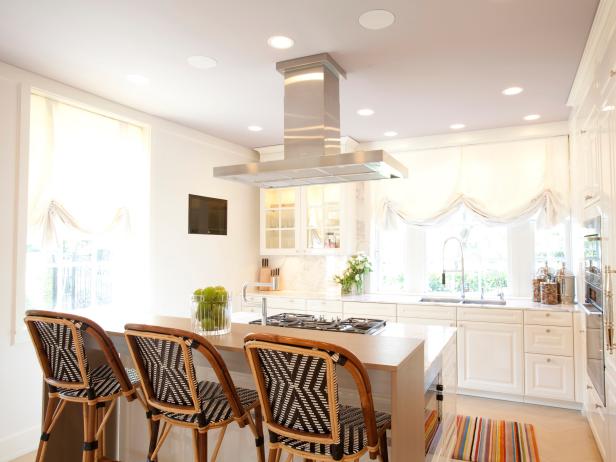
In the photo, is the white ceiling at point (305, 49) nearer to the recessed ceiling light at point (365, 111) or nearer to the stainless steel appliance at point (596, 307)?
the recessed ceiling light at point (365, 111)

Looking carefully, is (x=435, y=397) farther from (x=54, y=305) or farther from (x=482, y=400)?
(x=54, y=305)

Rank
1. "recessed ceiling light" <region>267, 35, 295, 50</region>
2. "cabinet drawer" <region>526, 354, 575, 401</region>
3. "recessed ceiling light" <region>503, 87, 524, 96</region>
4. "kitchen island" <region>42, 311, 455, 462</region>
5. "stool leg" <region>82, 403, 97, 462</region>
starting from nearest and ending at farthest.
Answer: "kitchen island" <region>42, 311, 455, 462</region>, "stool leg" <region>82, 403, 97, 462</region>, "recessed ceiling light" <region>267, 35, 295, 50</region>, "recessed ceiling light" <region>503, 87, 524, 96</region>, "cabinet drawer" <region>526, 354, 575, 401</region>

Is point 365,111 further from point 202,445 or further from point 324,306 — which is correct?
point 202,445

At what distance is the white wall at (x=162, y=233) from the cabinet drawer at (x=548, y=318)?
3123mm

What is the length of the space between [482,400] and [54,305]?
3834 mm

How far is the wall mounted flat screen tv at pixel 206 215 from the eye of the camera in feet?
14.8

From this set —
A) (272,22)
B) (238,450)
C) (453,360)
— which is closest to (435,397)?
(453,360)

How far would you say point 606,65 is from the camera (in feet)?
7.57

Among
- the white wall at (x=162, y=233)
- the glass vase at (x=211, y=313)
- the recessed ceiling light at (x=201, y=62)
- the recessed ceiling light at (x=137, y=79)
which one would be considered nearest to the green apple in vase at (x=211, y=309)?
the glass vase at (x=211, y=313)

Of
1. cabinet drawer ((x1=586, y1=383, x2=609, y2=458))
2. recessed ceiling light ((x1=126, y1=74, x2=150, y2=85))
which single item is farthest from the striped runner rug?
recessed ceiling light ((x1=126, y1=74, x2=150, y2=85))

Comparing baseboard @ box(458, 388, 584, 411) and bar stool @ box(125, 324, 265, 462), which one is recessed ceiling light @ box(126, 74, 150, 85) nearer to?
bar stool @ box(125, 324, 265, 462)

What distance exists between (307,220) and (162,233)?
68.7 inches

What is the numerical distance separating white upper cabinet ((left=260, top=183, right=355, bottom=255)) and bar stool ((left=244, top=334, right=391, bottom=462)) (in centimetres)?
335

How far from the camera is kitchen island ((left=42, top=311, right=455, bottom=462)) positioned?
5.17 feet
